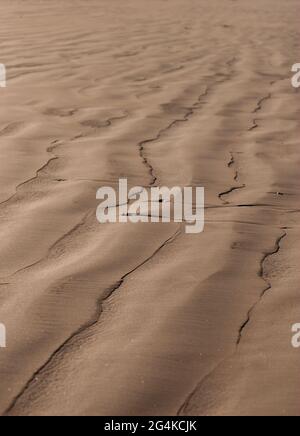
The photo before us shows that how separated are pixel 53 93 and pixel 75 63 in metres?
1.12

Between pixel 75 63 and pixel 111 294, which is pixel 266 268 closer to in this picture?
pixel 111 294

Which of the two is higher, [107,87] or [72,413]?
[107,87]

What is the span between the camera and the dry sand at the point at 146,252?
1.61 meters

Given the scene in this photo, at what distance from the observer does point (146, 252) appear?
7.31ft

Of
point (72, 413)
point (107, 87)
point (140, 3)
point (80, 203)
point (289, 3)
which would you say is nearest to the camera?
point (72, 413)

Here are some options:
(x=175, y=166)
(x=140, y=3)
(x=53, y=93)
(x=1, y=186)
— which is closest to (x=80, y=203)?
(x=1, y=186)

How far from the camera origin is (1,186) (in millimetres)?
2666

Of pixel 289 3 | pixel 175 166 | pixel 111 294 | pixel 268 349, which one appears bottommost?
pixel 268 349

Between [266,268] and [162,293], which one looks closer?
[162,293]

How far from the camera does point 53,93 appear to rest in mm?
4383

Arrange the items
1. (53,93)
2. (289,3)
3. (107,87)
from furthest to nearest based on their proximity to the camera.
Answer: (289,3) < (107,87) < (53,93)

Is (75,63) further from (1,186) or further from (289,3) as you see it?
(289,3)

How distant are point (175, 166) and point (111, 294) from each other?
3.93 feet

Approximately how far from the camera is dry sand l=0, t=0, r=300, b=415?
1.61 metres
